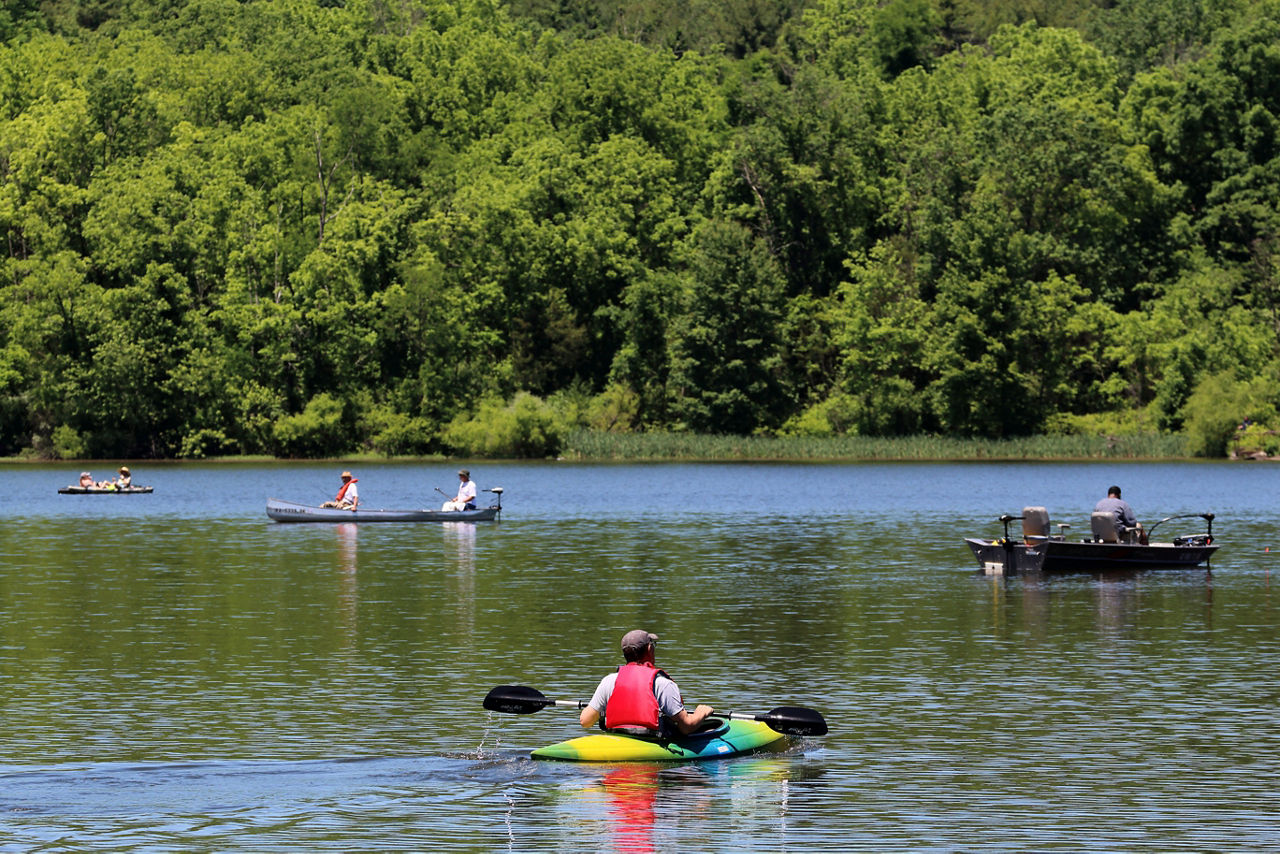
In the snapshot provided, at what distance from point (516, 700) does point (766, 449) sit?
312 feet

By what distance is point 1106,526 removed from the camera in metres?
44.0

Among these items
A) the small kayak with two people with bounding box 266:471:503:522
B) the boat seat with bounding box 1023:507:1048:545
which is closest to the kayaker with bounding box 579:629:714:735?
the boat seat with bounding box 1023:507:1048:545

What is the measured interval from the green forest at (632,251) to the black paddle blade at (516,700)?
8962 centimetres

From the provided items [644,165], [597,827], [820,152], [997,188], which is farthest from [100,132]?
[597,827]

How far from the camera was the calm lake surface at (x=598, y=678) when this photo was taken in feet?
63.1

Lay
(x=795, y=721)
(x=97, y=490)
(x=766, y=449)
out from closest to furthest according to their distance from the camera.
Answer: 1. (x=795, y=721)
2. (x=97, y=490)
3. (x=766, y=449)

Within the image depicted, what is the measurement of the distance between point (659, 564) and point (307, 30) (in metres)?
106

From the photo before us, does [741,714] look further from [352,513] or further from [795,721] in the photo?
[352,513]

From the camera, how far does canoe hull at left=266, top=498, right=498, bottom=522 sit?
207 ft

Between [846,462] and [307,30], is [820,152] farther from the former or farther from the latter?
[307,30]

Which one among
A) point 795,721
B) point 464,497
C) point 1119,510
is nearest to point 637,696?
point 795,721

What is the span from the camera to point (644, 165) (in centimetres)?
13150

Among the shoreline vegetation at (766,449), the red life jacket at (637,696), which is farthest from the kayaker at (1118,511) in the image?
the shoreline vegetation at (766,449)

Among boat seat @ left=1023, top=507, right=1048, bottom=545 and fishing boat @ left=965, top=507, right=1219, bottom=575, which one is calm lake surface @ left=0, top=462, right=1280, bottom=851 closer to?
fishing boat @ left=965, top=507, right=1219, bottom=575
